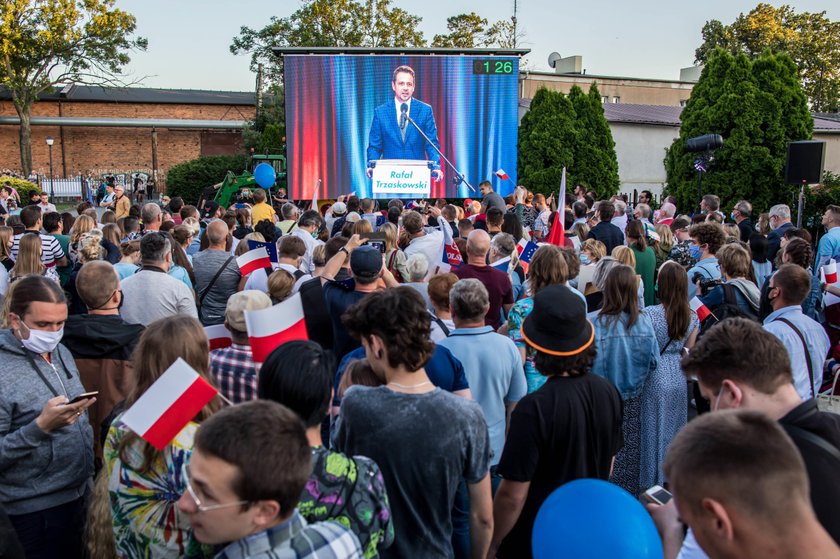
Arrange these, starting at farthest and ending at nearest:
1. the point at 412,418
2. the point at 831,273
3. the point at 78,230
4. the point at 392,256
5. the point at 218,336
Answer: the point at 78,230, the point at 392,256, the point at 831,273, the point at 218,336, the point at 412,418

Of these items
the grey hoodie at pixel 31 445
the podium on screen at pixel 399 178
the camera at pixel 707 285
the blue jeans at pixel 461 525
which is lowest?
the blue jeans at pixel 461 525

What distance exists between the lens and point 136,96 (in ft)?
148

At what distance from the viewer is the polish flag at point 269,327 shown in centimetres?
296

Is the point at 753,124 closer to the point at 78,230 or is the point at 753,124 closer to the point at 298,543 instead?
the point at 78,230

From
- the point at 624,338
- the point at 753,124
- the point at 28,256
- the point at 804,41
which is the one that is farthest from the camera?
the point at 804,41

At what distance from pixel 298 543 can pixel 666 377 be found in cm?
322

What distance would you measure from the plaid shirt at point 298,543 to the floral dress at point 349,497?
0.16 m

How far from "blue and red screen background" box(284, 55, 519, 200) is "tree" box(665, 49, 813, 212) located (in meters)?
5.49

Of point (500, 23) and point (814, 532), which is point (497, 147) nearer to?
point (814, 532)

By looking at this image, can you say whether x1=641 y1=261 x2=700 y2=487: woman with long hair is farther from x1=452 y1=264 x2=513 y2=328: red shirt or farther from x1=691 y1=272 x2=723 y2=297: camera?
x1=452 y1=264 x2=513 y2=328: red shirt

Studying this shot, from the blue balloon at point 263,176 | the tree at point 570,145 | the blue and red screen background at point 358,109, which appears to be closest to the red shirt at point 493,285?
the blue balloon at point 263,176

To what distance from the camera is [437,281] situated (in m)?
4.46

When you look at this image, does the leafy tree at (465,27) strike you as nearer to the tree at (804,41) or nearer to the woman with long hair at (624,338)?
the tree at (804,41)

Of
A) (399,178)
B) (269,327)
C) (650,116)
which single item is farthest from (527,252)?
(650,116)
